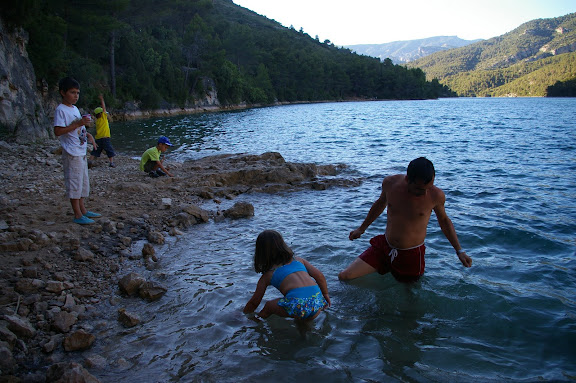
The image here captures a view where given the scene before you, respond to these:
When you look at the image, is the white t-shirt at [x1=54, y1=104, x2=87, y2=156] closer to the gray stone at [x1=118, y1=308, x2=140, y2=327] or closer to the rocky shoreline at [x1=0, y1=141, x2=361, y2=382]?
the rocky shoreline at [x1=0, y1=141, x2=361, y2=382]

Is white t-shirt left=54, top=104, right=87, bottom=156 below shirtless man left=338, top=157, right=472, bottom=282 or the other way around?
the other way around

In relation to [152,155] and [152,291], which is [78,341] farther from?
[152,155]

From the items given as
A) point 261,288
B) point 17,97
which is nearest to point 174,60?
point 17,97

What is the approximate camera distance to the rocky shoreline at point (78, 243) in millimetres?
3262

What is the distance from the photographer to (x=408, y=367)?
331cm

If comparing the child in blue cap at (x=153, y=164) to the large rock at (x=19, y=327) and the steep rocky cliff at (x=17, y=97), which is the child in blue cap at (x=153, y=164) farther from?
the steep rocky cliff at (x=17, y=97)

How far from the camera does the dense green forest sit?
82.6ft

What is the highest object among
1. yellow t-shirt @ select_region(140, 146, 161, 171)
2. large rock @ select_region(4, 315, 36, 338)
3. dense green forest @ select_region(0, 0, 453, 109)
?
dense green forest @ select_region(0, 0, 453, 109)

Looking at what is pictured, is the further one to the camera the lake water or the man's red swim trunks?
the man's red swim trunks

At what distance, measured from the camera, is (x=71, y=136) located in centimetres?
555

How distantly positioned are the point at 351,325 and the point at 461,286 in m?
1.76

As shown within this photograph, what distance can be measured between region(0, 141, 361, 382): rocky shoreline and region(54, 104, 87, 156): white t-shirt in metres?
1.19

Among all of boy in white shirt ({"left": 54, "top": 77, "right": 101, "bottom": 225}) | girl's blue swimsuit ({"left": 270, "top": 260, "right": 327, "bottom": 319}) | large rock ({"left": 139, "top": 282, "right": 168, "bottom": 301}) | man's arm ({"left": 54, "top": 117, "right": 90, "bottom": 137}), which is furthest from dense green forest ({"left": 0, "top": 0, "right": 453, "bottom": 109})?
girl's blue swimsuit ({"left": 270, "top": 260, "right": 327, "bottom": 319})

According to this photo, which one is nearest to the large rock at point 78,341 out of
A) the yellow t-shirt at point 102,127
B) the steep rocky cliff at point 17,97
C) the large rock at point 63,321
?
the large rock at point 63,321
